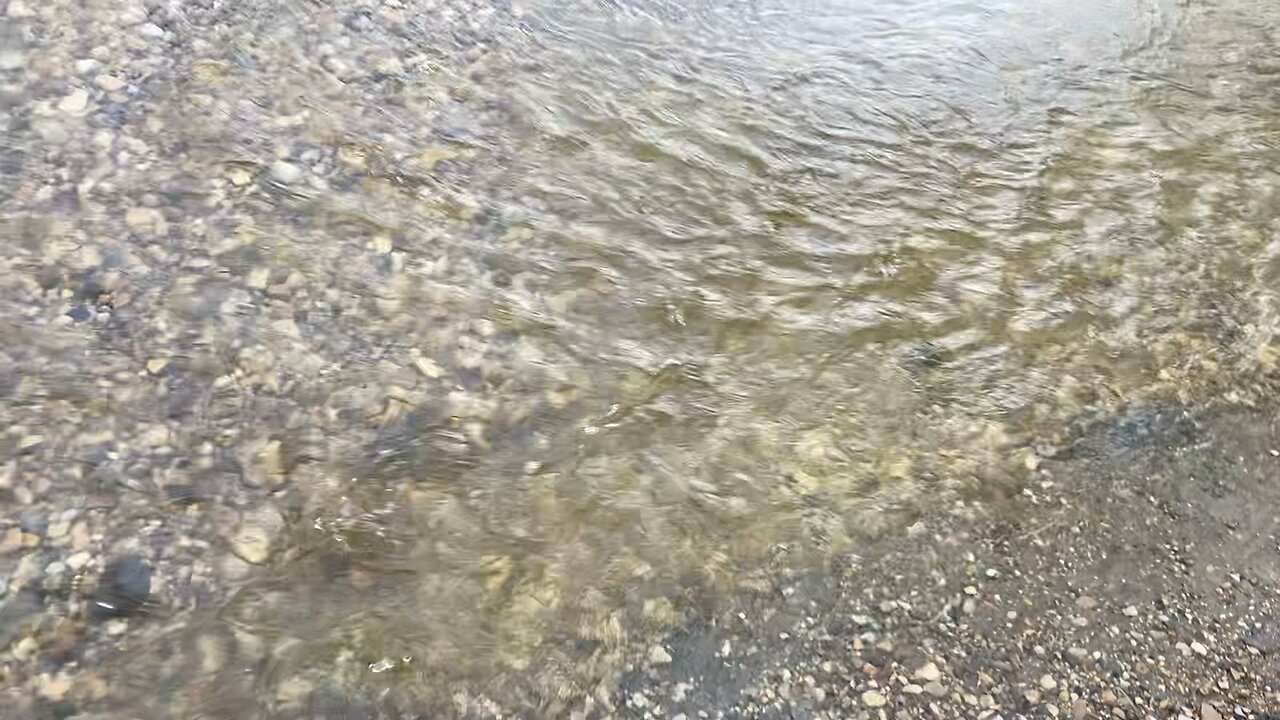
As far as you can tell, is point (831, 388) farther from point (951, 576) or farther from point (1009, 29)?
point (1009, 29)

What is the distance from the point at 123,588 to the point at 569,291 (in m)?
2.17

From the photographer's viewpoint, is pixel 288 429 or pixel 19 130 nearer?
pixel 288 429

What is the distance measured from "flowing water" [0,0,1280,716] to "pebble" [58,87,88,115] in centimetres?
4

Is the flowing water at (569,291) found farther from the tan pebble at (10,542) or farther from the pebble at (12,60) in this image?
the tan pebble at (10,542)

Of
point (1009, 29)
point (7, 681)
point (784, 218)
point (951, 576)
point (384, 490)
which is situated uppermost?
point (1009, 29)

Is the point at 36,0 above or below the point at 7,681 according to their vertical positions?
above

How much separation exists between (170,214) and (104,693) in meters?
2.27

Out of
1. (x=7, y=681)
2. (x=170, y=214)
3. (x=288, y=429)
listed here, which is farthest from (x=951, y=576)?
(x=170, y=214)

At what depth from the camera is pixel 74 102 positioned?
197 inches

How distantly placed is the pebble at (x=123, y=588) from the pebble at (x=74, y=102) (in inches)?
103

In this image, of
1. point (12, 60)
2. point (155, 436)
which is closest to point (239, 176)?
point (12, 60)

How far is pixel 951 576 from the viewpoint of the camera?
365 cm

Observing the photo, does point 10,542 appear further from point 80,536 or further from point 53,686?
point 53,686

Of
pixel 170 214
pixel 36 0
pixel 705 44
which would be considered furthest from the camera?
pixel 705 44
